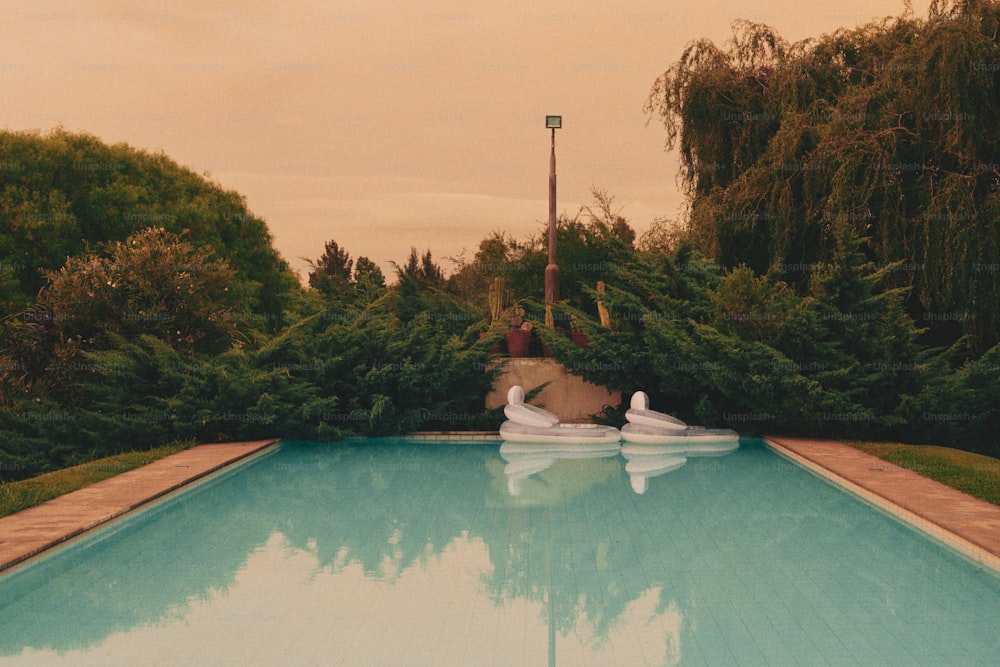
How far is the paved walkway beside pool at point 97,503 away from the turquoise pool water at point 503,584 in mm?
146

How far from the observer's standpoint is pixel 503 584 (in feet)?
22.3

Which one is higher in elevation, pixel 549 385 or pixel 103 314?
pixel 103 314

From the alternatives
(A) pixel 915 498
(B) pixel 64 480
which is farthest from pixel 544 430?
(B) pixel 64 480

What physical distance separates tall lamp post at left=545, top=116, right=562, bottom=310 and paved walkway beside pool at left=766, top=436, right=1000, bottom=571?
30.8 feet

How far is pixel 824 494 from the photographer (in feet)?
33.2

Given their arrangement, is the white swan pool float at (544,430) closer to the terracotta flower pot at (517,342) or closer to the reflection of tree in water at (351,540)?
the reflection of tree in water at (351,540)

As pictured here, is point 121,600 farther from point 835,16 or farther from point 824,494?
point 835,16

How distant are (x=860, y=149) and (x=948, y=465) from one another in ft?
21.0

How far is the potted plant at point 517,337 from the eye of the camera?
1666 cm

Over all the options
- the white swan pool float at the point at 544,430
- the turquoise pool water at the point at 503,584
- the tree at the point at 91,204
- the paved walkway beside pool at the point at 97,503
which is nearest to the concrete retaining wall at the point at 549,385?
the white swan pool float at the point at 544,430

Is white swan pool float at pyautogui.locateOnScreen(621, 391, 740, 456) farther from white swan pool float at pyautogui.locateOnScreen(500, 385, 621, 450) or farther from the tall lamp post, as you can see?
the tall lamp post

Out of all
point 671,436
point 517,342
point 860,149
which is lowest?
point 671,436

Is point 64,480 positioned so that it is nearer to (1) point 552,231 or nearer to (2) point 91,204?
(1) point 552,231

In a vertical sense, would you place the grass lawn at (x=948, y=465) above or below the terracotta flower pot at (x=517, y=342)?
below
